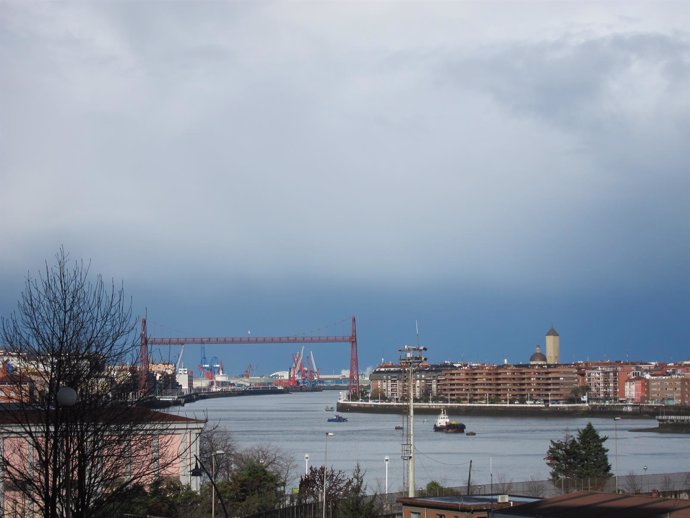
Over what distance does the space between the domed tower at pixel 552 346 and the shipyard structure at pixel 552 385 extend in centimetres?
1491

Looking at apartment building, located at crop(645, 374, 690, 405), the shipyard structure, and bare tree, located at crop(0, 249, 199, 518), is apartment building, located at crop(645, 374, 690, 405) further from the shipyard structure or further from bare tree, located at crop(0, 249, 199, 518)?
bare tree, located at crop(0, 249, 199, 518)

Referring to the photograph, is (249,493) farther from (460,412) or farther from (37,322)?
(460,412)

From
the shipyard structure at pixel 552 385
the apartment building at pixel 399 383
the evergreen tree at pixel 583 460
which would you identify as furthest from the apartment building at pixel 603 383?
the evergreen tree at pixel 583 460

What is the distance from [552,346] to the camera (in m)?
89.7

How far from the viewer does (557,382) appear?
6519cm

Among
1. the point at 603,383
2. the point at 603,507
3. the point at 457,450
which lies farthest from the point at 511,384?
the point at 603,507

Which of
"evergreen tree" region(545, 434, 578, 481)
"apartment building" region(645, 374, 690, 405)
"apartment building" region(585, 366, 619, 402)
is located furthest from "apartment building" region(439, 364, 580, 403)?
"evergreen tree" region(545, 434, 578, 481)

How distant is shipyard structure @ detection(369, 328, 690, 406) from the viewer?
6339 cm

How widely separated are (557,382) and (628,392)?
6238 millimetres

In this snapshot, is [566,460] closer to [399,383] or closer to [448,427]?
[448,427]

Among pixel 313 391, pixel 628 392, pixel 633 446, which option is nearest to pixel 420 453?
pixel 633 446

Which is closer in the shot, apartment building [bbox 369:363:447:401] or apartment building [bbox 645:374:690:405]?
apartment building [bbox 645:374:690:405]

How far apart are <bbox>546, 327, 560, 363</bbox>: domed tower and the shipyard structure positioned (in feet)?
48.9

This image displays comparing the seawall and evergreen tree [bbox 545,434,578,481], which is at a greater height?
evergreen tree [bbox 545,434,578,481]
